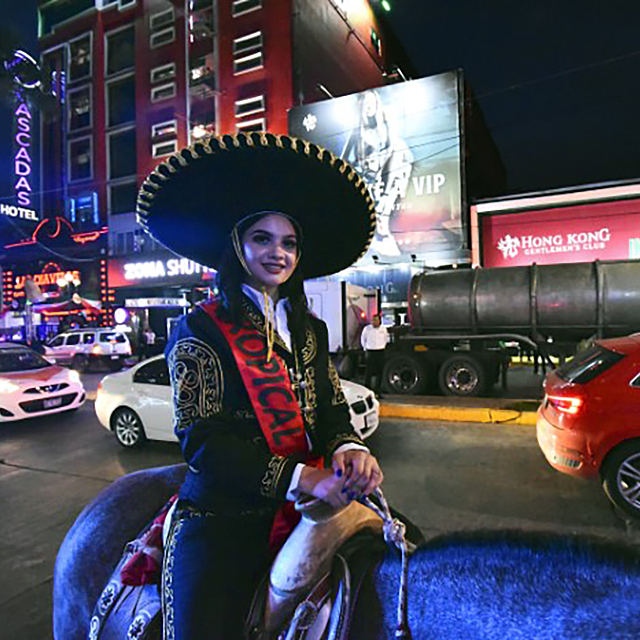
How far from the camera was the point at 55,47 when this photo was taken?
36938 mm

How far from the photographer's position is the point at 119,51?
35.2 metres

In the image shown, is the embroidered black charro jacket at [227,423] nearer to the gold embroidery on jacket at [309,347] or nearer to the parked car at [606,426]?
the gold embroidery on jacket at [309,347]

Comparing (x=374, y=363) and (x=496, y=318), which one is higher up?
(x=496, y=318)

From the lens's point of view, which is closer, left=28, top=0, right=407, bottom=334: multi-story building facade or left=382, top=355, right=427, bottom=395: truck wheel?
left=382, top=355, right=427, bottom=395: truck wheel

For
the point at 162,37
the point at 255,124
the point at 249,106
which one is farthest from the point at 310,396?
the point at 162,37

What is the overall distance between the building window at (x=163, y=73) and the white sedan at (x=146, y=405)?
30.0 m

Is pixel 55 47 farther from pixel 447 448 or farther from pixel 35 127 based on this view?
pixel 447 448

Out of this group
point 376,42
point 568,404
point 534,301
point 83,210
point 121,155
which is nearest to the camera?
point 568,404

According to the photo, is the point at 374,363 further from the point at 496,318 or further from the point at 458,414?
the point at 496,318

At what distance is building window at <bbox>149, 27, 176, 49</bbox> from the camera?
102 ft

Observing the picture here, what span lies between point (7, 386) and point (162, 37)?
31489mm

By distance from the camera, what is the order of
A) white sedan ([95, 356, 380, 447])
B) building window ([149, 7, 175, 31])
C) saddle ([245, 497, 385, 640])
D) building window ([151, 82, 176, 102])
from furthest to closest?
building window ([149, 7, 175, 31])
building window ([151, 82, 176, 102])
white sedan ([95, 356, 380, 447])
saddle ([245, 497, 385, 640])

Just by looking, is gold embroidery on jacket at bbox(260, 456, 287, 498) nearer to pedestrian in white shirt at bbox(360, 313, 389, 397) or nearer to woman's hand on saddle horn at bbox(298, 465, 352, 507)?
woman's hand on saddle horn at bbox(298, 465, 352, 507)

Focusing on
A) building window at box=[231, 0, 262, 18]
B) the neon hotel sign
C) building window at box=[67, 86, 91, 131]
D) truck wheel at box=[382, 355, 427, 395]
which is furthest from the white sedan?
building window at box=[67, 86, 91, 131]
